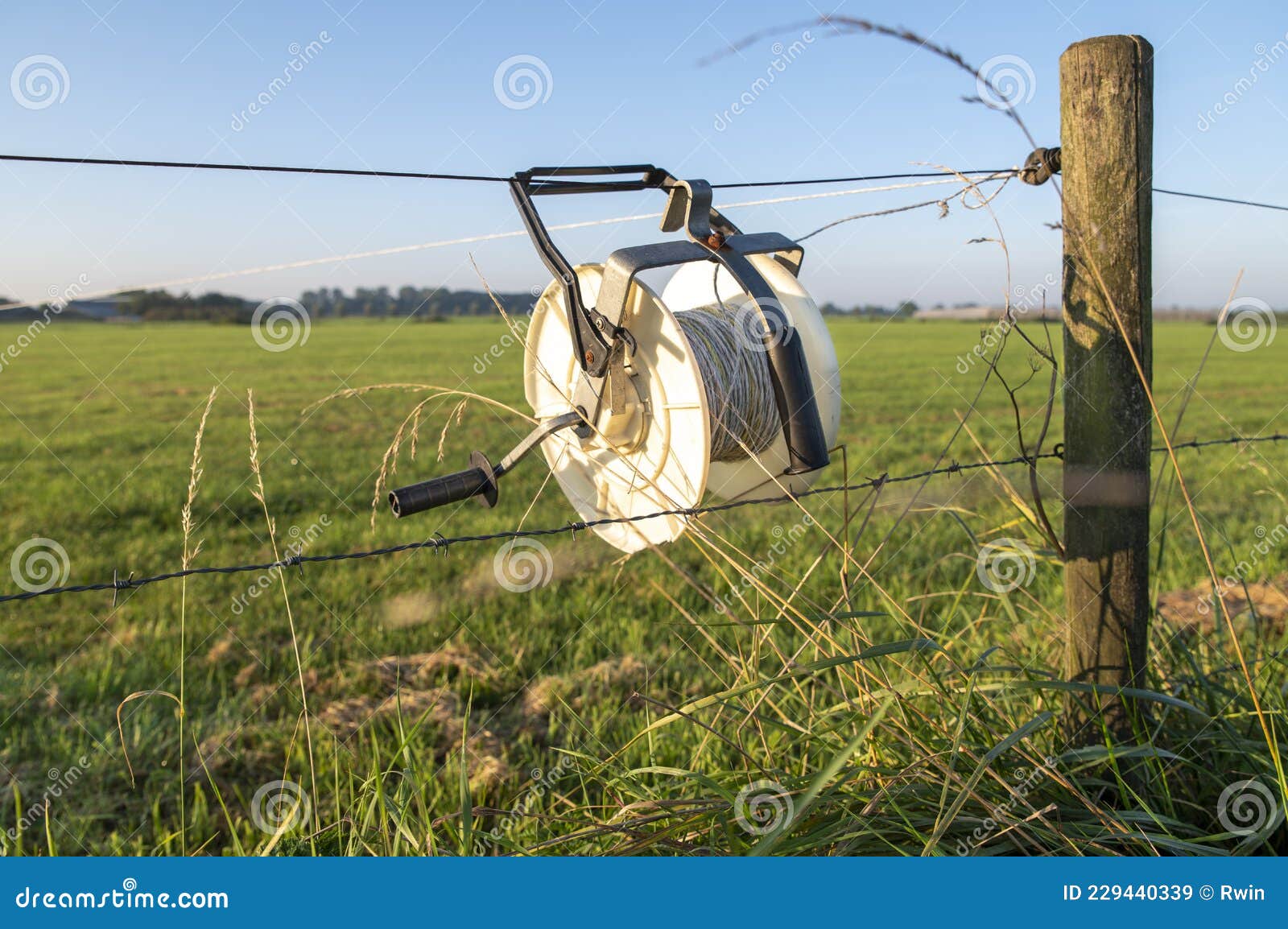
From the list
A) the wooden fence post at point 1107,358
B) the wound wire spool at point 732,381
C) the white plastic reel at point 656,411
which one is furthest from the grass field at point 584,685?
the wound wire spool at point 732,381

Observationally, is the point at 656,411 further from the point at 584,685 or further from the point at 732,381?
the point at 584,685

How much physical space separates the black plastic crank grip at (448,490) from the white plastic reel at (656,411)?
24 cm

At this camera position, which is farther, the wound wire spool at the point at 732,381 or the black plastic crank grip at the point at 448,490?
the wound wire spool at the point at 732,381

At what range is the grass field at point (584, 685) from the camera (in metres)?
2.20

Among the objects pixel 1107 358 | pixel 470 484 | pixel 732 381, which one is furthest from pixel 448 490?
pixel 1107 358

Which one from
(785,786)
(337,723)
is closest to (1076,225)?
(785,786)

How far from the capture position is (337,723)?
398cm

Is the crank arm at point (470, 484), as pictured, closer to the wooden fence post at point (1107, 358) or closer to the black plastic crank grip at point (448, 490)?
the black plastic crank grip at point (448, 490)

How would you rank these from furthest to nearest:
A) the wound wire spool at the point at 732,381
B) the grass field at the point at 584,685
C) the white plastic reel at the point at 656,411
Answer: the wound wire spool at the point at 732,381, the white plastic reel at the point at 656,411, the grass field at the point at 584,685

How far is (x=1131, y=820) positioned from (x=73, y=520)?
330 inches

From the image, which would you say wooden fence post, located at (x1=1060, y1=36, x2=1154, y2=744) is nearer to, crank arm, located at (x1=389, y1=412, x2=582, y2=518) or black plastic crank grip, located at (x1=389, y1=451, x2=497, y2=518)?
crank arm, located at (x1=389, y1=412, x2=582, y2=518)

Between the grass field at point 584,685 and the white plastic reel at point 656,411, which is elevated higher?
the white plastic reel at point 656,411

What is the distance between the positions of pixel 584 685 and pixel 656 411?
6.91 feet

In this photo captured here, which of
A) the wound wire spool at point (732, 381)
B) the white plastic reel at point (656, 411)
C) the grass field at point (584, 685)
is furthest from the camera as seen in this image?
the wound wire spool at point (732, 381)
